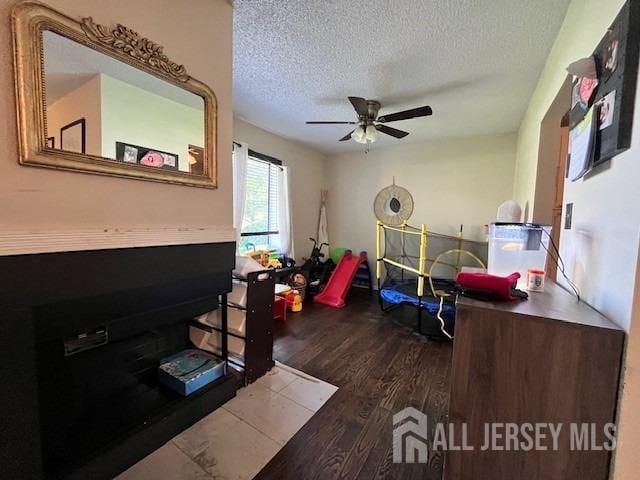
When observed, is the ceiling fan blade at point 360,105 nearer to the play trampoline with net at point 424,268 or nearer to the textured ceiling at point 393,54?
the textured ceiling at point 393,54

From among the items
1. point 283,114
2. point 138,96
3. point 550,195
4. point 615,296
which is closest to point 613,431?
point 615,296

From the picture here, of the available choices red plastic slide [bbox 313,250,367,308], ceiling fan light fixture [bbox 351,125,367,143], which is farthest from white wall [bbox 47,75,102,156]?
red plastic slide [bbox 313,250,367,308]

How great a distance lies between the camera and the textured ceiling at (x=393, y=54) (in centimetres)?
158

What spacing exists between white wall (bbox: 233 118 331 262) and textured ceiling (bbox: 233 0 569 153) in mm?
708

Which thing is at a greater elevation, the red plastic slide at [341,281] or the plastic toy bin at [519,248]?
the plastic toy bin at [519,248]

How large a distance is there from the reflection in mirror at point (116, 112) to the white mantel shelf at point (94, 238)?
0.34 meters

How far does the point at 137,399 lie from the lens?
62.8 inches

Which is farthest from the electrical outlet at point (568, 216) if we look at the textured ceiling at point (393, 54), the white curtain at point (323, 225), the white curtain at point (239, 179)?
the white curtain at point (323, 225)

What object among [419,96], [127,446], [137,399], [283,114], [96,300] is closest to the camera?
[96,300]

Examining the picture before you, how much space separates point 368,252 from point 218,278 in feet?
11.4

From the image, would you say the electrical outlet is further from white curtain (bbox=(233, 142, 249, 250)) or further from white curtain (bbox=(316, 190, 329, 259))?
white curtain (bbox=(316, 190, 329, 259))

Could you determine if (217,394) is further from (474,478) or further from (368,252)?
(368,252)

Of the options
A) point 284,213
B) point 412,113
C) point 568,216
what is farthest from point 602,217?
point 284,213

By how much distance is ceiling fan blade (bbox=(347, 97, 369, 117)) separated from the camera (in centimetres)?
229
